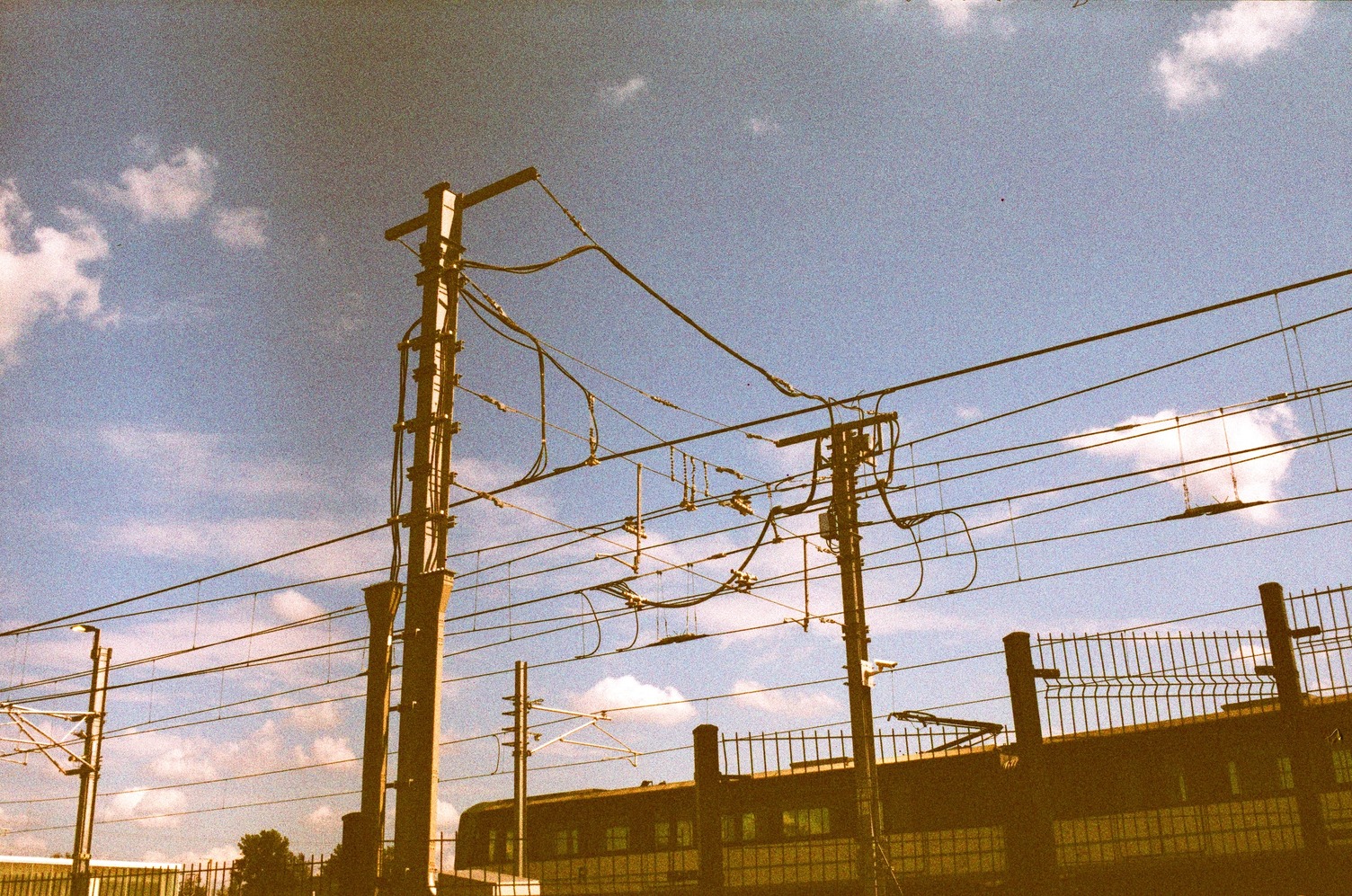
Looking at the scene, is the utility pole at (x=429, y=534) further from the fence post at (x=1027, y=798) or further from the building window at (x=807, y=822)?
the building window at (x=807, y=822)

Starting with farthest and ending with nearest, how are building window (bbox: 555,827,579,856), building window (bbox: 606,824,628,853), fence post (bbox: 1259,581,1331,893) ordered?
building window (bbox: 555,827,579,856)
building window (bbox: 606,824,628,853)
fence post (bbox: 1259,581,1331,893)

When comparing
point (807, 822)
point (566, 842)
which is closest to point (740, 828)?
point (807, 822)

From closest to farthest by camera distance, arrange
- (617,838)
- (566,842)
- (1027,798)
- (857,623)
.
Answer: (1027,798)
(857,623)
(617,838)
(566,842)

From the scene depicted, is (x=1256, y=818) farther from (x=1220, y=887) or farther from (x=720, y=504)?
(x=720, y=504)

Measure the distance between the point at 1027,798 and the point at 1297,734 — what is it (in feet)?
11.1

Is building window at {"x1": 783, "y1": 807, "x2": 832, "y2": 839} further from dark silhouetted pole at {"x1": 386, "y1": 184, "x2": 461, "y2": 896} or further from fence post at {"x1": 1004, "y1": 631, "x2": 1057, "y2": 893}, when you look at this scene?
dark silhouetted pole at {"x1": 386, "y1": 184, "x2": 461, "y2": 896}

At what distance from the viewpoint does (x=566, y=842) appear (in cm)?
2894

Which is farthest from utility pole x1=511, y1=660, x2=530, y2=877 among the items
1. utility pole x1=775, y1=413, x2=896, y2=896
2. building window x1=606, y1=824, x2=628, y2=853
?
utility pole x1=775, y1=413, x2=896, y2=896

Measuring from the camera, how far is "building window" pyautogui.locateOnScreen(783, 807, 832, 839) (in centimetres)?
2405

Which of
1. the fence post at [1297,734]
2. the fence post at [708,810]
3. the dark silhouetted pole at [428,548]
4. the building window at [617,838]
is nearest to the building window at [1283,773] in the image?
the fence post at [1297,734]

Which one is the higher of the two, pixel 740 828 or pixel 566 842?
pixel 740 828

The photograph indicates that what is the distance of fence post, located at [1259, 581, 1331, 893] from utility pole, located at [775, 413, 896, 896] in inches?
194

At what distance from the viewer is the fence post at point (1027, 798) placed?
1224cm

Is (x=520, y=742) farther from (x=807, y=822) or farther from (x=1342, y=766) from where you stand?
(x=1342, y=766)
